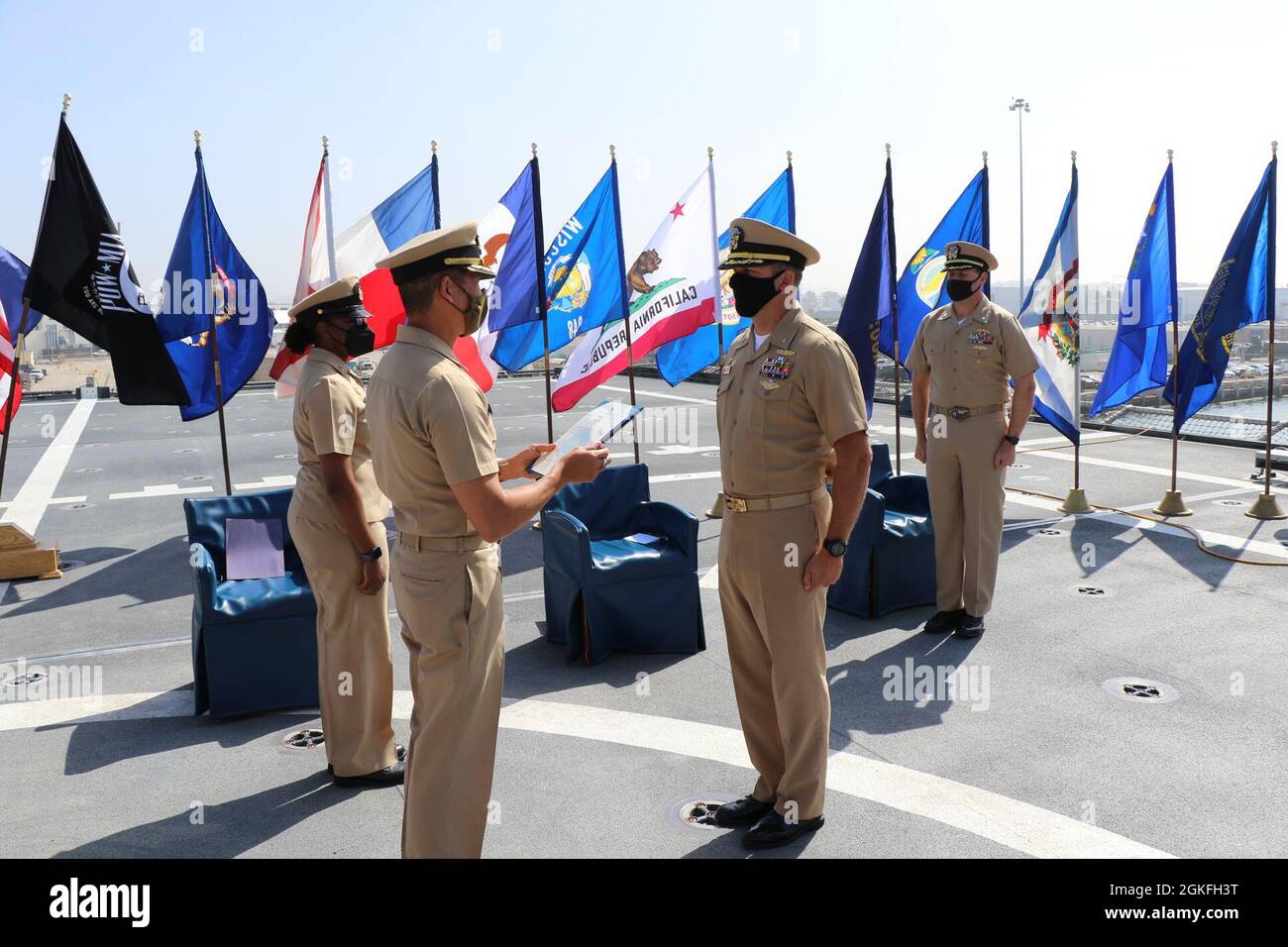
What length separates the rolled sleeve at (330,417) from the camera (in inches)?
150

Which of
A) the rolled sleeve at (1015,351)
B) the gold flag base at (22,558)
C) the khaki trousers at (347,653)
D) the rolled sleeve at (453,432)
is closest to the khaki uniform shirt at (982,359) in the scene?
the rolled sleeve at (1015,351)

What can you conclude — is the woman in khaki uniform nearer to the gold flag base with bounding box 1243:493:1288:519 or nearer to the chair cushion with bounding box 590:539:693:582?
the chair cushion with bounding box 590:539:693:582

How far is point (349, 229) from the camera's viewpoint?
7.95 meters

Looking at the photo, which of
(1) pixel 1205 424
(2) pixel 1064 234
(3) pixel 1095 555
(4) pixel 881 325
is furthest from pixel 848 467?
(1) pixel 1205 424

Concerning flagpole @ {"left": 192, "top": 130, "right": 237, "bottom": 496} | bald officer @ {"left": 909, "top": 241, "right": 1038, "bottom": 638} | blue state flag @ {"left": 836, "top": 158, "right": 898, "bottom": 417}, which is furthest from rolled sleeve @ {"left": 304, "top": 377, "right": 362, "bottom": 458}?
blue state flag @ {"left": 836, "top": 158, "right": 898, "bottom": 417}

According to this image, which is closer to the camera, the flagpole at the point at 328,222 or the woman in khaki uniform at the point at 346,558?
the woman in khaki uniform at the point at 346,558

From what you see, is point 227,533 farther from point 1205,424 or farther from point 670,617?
point 1205,424

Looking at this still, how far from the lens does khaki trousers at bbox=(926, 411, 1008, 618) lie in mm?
5711

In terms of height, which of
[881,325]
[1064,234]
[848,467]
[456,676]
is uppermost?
[1064,234]

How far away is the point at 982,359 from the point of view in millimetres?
5801

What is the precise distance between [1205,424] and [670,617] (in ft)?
33.2

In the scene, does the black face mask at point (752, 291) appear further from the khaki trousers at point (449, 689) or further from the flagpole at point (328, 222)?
the flagpole at point (328, 222)

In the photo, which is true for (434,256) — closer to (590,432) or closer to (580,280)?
(590,432)

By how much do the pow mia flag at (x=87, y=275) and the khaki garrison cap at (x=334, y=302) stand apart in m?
4.02
